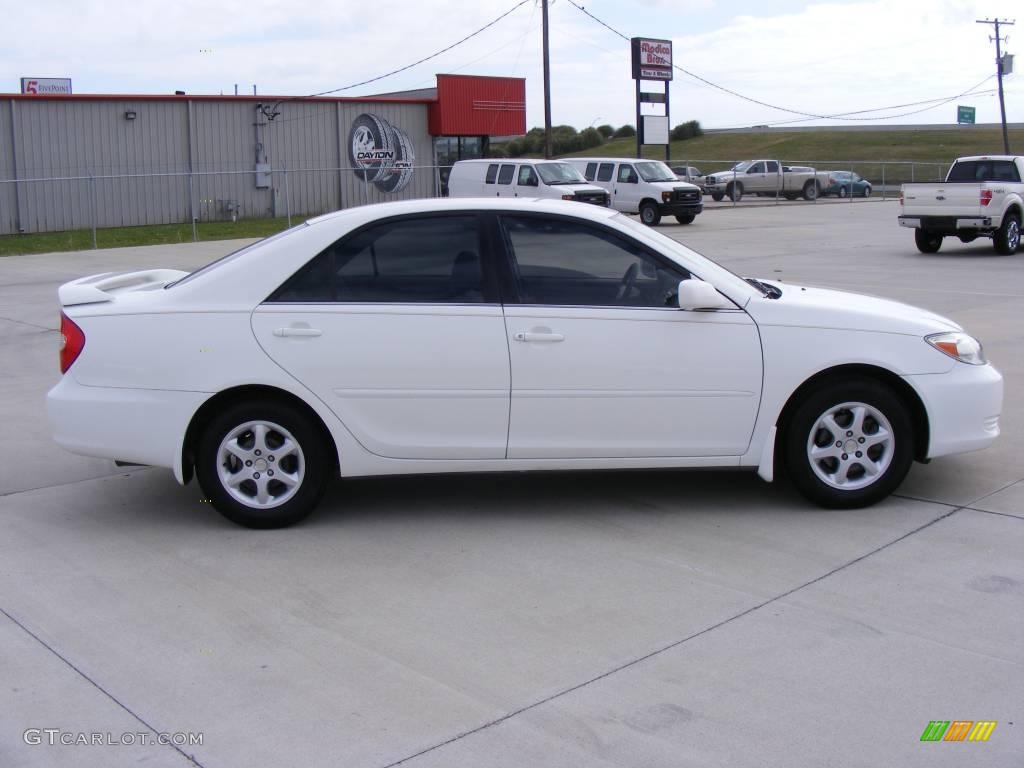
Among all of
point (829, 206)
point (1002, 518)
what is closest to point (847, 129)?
point (829, 206)

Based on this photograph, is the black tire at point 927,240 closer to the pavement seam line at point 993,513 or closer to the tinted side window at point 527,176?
the tinted side window at point 527,176

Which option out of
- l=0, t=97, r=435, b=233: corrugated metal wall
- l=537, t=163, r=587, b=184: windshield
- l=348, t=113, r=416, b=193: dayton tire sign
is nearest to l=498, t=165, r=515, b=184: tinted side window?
l=537, t=163, r=587, b=184: windshield

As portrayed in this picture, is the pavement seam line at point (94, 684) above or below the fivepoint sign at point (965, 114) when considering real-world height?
below

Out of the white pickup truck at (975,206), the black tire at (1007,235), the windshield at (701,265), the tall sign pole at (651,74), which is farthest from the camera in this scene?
the tall sign pole at (651,74)

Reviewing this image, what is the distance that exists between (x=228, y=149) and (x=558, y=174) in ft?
45.7

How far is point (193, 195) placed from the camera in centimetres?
3541

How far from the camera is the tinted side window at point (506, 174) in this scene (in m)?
30.8

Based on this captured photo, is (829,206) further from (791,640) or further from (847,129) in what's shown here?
(847,129)

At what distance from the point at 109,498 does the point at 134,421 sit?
943mm

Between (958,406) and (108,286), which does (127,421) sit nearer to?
(108,286)

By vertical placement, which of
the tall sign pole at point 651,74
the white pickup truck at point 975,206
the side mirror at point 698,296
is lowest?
the side mirror at point 698,296

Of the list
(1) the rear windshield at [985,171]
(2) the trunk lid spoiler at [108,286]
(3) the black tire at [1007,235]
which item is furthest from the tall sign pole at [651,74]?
(2) the trunk lid spoiler at [108,286]

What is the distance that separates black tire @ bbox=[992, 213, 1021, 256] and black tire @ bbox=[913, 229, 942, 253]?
113cm

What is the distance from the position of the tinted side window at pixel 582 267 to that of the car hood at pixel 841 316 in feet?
1.53
